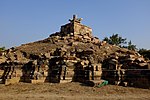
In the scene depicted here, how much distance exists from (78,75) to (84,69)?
24.1 inches

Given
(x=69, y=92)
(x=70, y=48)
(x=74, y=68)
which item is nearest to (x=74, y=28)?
(x=70, y=48)

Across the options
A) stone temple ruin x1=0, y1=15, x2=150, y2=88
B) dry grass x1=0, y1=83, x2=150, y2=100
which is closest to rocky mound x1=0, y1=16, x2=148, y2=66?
stone temple ruin x1=0, y1=15, x2=150, y2=88

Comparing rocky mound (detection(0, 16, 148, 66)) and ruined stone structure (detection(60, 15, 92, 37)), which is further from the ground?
ruined stone structure (detection(60, 15, 92, 37))

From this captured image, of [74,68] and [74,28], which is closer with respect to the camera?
[74,68]

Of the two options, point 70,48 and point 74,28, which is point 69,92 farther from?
point 74,28

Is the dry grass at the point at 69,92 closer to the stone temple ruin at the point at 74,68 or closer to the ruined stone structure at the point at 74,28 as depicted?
the stone temple ruin at the point at 74,68

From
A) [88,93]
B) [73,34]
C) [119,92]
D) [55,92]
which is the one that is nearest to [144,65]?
[119,92]

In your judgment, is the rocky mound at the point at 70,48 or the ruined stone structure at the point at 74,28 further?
the ruined stone structure at the point at 74,28

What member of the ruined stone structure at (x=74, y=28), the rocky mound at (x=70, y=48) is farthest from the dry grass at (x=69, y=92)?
the ruined stone structure at (x=74, y=28)

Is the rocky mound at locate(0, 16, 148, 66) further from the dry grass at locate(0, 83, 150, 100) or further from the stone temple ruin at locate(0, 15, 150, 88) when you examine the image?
the dry grass at locate(0, 83, 150, 100)

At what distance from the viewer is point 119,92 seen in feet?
37.8

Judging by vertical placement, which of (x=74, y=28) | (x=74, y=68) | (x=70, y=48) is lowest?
(x=74, y=68)

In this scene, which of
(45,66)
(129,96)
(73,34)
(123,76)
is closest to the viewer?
(129,96)

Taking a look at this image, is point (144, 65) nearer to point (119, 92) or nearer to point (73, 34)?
point (119, 92)
